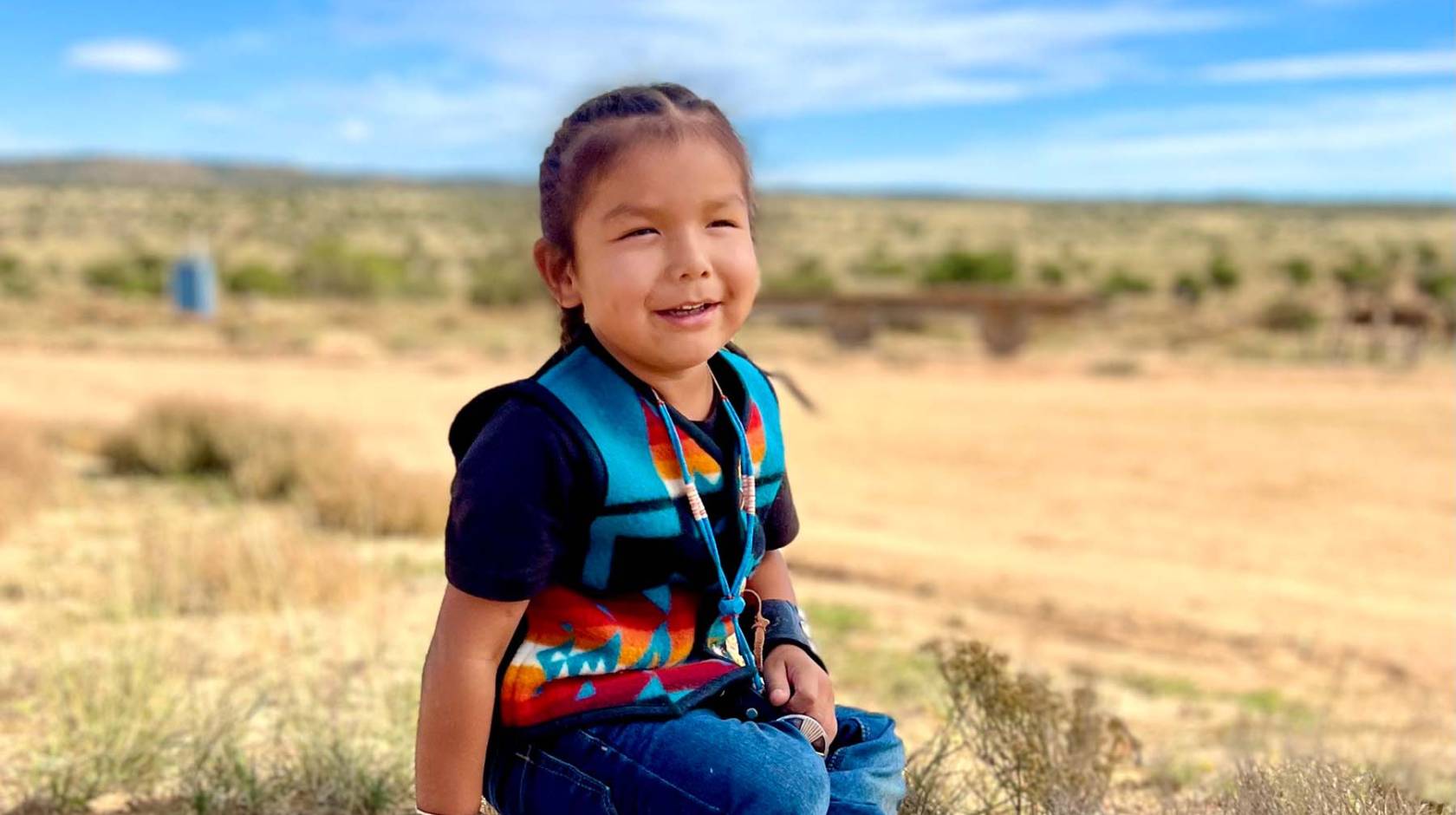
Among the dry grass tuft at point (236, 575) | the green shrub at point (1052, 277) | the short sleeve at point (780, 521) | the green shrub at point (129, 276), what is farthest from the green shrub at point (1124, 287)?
the short sleeve at point (780, 521)

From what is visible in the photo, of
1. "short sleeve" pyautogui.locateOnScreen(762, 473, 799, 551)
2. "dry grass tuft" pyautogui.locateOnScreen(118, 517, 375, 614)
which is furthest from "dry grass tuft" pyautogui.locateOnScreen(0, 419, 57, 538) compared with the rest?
"short sleeve" pyautogui.locateOnScreen(762, 473, 799, 551)

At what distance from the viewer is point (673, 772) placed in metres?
2.08

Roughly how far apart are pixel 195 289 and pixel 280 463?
17.6 metres

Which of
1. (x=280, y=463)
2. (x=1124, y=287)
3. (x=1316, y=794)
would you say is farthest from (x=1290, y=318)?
(x=1316, y=794)

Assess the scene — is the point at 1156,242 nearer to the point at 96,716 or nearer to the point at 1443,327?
the point at 1443,327

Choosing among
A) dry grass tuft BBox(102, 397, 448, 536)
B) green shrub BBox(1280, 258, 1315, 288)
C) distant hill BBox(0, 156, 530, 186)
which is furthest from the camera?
distant hill BBox(0, 156, 530, 186)

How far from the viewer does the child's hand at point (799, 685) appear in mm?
2305

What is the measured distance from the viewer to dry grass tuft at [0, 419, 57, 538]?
7.79m

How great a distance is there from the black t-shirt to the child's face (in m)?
0.19

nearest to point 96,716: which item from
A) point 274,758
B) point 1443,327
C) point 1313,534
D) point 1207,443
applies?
point 274,758

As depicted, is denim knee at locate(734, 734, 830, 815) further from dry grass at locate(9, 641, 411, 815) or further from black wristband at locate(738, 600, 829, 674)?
dry grass at locate(9, 641, 411, 815)

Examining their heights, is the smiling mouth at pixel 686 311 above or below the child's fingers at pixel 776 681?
above

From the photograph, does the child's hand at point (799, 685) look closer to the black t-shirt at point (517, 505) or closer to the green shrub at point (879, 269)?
the black t-shirt at point (517, 505)

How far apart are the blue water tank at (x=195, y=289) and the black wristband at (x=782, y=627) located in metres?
25.1
